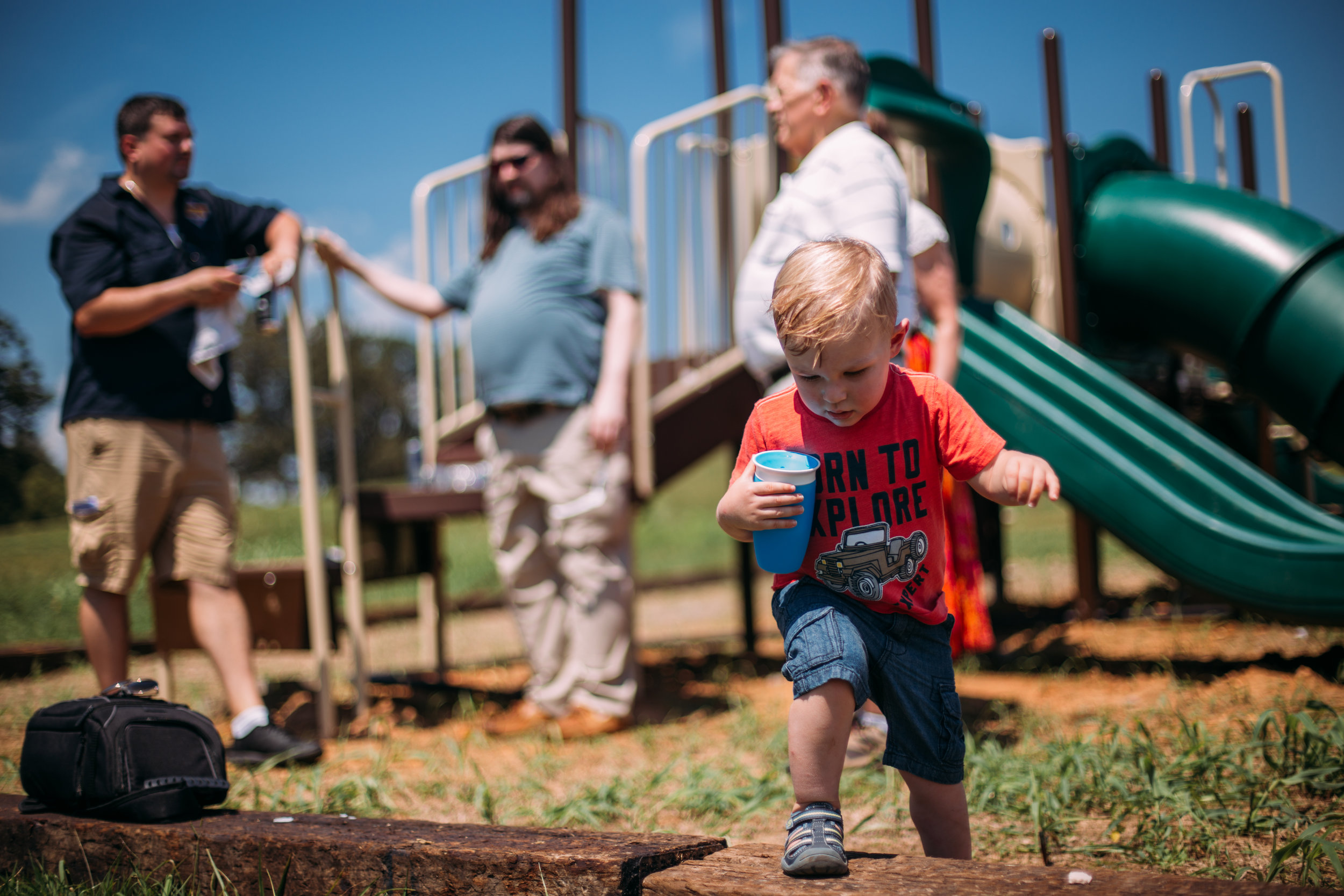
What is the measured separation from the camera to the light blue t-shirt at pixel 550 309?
369 centimetres

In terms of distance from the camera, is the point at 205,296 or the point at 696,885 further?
the point at 205,296

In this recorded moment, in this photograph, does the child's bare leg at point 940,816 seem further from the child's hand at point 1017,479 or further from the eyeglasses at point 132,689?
the eyeglasses at point 132,689

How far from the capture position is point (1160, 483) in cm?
386

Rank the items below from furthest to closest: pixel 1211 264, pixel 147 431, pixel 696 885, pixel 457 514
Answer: pixel 1211 264
pixel 457 514
pixel 147 431
pixel 696 885

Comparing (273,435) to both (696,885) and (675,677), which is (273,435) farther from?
(696,885)

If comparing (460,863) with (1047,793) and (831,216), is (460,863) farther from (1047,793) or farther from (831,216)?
(831,216)

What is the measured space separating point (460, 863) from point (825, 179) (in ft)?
6.66

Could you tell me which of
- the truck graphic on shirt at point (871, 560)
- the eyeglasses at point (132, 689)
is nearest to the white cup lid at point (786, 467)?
the truck graphic on shirt at point (871, 560)

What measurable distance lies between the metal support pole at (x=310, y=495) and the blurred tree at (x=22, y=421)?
1.44m

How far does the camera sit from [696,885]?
1.54 m

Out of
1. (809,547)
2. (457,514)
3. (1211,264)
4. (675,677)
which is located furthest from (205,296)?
(1211,264)

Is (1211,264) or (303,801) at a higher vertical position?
(1211,264)

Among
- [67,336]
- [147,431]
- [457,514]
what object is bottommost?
[457,514]

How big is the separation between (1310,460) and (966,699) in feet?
11.8
